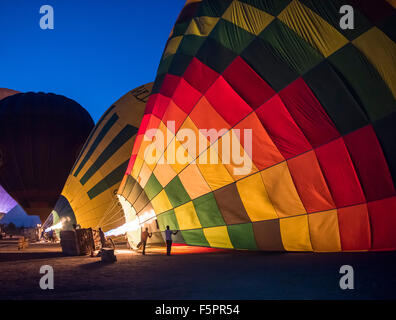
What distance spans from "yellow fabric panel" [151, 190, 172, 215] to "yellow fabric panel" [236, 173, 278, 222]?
183 cm

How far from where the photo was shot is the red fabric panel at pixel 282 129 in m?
5.57

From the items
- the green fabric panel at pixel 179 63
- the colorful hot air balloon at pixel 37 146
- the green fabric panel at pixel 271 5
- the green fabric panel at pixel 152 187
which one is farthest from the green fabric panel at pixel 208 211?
the colorful hot air balloon at pixel 37 146

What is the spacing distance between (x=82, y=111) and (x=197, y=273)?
1636 cm

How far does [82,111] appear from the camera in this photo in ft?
61.9

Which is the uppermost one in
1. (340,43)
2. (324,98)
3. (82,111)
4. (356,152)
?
(82,111)

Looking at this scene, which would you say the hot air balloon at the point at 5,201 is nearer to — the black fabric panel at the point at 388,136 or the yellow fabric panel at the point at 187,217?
the yellow fabric panel at the point at 187,217

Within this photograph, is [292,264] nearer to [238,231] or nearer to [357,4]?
[238,231]

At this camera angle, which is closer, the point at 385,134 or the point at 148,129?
the point at 385,134

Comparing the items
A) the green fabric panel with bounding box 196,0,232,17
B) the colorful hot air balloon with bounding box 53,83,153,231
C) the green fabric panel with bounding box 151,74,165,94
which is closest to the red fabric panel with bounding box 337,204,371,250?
the green fabric panel with bounding box 196,0,232,17

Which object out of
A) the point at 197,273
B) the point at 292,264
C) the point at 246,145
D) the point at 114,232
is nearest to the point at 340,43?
the point at 246,145

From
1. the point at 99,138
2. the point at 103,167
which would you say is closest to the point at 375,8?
the point at 103,167

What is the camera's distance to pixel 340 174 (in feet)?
17.4

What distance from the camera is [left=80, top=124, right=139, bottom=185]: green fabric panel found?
1105 cm
